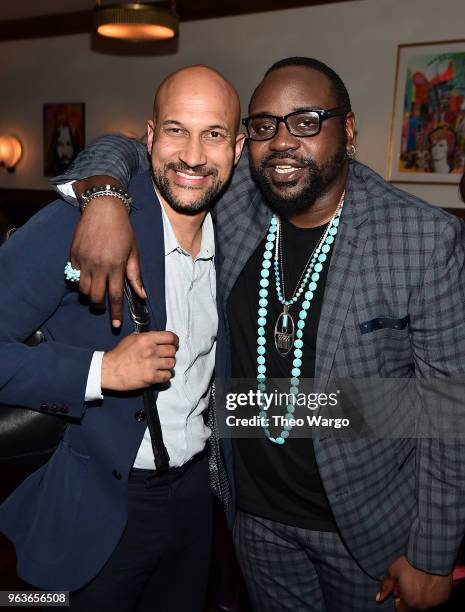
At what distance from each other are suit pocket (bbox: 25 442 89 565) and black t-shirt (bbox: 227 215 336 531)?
56 centimetres

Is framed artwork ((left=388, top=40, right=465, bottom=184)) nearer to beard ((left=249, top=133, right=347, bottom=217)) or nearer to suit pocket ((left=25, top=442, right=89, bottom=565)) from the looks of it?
beard ((left=249, top=133, right=347, bottom=217))

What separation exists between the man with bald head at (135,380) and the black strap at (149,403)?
37mm

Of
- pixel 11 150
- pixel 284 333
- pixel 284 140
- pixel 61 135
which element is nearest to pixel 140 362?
pixel 284 333

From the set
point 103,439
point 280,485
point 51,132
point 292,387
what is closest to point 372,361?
point 292,387

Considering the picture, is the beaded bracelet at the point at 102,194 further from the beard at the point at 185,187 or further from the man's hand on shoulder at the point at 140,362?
the man's hand on shoulder at the point at 140,362

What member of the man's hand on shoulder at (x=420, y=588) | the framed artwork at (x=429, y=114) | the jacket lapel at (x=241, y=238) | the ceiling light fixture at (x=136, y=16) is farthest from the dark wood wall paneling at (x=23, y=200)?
the man's hand on shoulder at (x=420, y=588)

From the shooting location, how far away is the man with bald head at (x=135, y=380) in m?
1.36

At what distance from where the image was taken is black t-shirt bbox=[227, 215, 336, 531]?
5.74 ft

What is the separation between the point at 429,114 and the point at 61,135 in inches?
197

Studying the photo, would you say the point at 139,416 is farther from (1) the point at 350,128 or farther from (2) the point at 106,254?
(1) the point at 350,128

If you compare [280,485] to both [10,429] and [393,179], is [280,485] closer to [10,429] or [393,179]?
[10,429]

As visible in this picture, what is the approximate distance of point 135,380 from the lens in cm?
134

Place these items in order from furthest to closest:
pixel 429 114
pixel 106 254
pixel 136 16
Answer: pixel 429 114 → pixel 136 16 → pixel 106 254

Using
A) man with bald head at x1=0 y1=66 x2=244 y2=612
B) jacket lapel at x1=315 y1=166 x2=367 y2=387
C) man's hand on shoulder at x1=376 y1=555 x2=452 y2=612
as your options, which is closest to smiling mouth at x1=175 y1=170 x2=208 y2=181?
man with bald head at x1=0 y1=66 x2=244 y2=612
